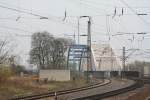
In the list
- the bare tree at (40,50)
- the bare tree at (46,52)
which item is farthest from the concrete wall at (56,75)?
the bare tree at (40,50)

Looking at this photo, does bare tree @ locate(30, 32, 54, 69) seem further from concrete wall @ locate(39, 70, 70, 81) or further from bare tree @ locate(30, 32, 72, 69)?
concrete wall @ locate(39, 70, 70, 81)

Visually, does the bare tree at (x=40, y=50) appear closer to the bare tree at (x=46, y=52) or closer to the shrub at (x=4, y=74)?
the bare tree at (x=46, y=52)

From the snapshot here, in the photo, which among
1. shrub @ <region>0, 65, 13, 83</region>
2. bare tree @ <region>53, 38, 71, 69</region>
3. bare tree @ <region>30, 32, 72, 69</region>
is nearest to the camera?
shrub @ <region>0, 65, 13, 83</region>

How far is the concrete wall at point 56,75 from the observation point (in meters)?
62.2

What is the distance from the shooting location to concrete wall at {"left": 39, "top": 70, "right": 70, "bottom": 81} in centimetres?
6225

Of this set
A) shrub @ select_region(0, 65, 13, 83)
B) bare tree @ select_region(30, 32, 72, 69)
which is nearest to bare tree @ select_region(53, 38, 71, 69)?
bare tree @ select_region(30, 32, 72, 69)

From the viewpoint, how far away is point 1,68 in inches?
1818

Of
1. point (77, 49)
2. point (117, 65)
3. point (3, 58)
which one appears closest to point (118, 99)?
point (3, 58)

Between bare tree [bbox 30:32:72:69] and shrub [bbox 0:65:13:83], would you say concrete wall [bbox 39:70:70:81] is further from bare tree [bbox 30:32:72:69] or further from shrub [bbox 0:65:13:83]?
bare tree [bbox 30:32:72:69]

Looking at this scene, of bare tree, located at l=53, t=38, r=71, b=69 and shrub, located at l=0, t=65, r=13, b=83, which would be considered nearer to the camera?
shrub, located at l=0, t=65, r=13, b=83

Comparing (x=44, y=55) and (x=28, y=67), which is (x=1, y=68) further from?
(x=28, y=67)

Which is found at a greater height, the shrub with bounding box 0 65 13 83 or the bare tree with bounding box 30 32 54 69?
the bare tree with bounding box 30 32 54 69

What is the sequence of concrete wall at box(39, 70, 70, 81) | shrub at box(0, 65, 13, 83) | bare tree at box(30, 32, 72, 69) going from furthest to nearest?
bare tree at box(30, 32, 72, 69)
concrete wall at box(39, 70, 70, 81)
shrub at box(0, 65, 13, 83)

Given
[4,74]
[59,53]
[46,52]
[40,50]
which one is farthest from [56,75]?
[59,53]
